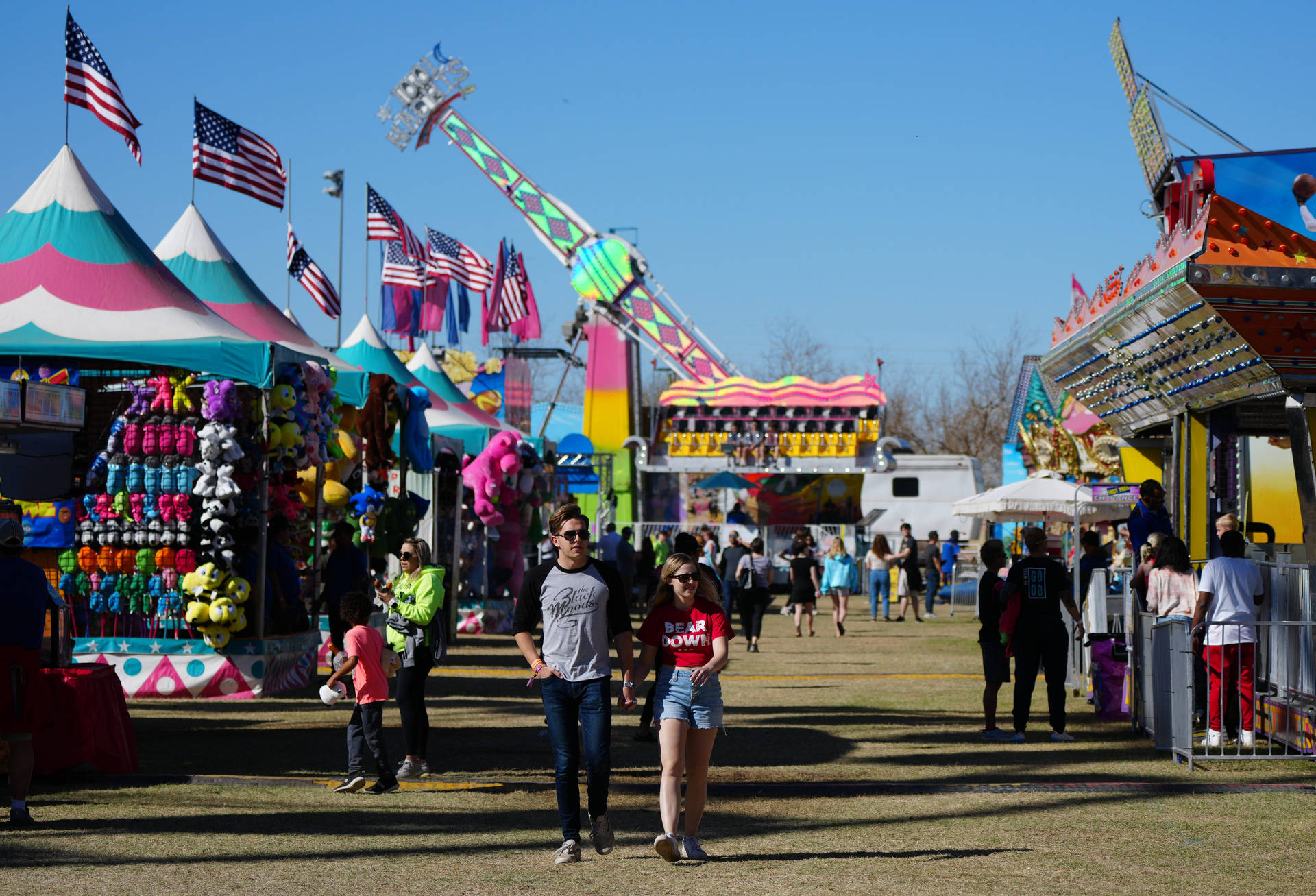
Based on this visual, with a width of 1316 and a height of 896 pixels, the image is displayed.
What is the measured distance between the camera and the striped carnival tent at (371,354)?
21.0 metres

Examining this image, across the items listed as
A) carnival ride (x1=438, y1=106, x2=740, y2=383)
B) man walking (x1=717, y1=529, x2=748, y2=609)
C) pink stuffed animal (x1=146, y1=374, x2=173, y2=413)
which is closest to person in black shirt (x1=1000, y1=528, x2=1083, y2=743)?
pink stuffed animal (x1=146, y1=374, x2=173, y2=413)

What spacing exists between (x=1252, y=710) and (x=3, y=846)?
26.0ft

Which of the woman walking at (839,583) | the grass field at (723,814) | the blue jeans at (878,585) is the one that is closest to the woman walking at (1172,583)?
the grass field at (723,814)

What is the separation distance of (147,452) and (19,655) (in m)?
5.45

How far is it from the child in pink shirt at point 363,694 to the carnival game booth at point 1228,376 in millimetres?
5420

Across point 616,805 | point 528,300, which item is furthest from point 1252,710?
point 528,300

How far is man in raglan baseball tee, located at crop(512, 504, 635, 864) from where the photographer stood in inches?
265

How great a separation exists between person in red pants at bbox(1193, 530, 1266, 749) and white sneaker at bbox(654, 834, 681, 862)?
507 centimetres

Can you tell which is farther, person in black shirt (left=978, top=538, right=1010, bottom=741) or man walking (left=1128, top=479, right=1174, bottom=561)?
man walking (left=1128, top=479, right=1174, bottom=561)

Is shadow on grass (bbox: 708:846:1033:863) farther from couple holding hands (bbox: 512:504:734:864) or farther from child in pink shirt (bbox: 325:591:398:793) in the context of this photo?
child in pink shirt (bbox: 325:591:398:793)

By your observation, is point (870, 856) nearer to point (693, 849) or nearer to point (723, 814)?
point (693, 849)

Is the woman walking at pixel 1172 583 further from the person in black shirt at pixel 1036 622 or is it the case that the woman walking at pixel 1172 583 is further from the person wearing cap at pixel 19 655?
the person wearing cap at pixel 19 655

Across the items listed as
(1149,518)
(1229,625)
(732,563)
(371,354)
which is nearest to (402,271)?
(371,354)

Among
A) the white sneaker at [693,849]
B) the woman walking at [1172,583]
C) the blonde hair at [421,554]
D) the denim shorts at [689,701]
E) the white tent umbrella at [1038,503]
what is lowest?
the white sneaker at [693,849]
